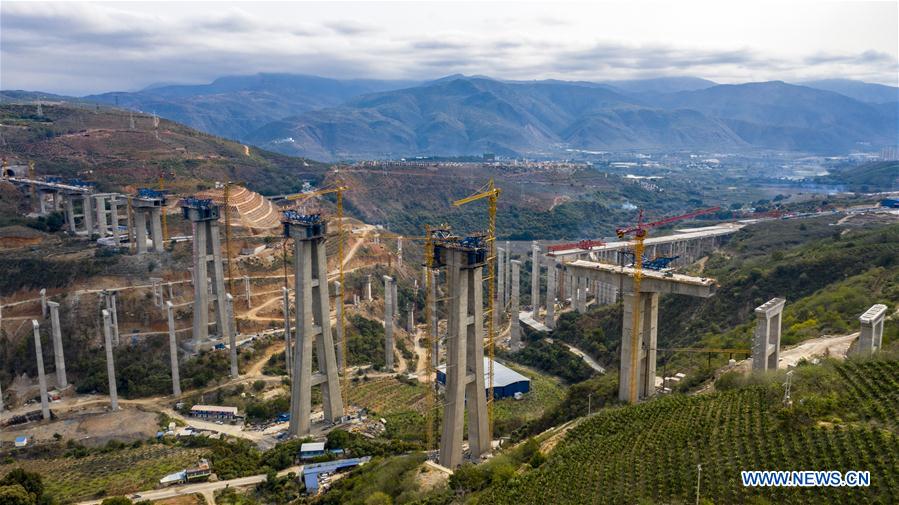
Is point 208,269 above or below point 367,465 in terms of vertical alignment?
above

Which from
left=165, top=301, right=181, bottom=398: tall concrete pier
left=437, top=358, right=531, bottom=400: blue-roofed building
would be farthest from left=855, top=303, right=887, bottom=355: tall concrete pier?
left=165, top=301, right=181, bottom=398: tall concrete pier

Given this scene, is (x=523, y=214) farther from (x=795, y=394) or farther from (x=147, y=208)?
(x=795, y=394)

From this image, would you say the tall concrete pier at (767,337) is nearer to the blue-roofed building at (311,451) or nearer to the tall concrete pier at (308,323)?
the blue-roofed building at (311,451)

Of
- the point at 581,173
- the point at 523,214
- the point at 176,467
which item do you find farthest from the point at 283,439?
the point at 581,173

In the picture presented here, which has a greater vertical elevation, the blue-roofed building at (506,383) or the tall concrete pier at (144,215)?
the tall concrete pier at (144,215)

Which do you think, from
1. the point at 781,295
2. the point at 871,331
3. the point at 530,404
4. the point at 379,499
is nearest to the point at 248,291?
the point at 530,404

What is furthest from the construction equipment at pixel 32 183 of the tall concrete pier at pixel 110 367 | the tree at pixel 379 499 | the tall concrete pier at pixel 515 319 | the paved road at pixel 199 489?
the tree at pixel 379 499

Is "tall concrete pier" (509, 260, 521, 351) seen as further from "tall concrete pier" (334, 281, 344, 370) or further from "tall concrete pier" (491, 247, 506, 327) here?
"tall concrete pier" (334, 281, 344, 370)
